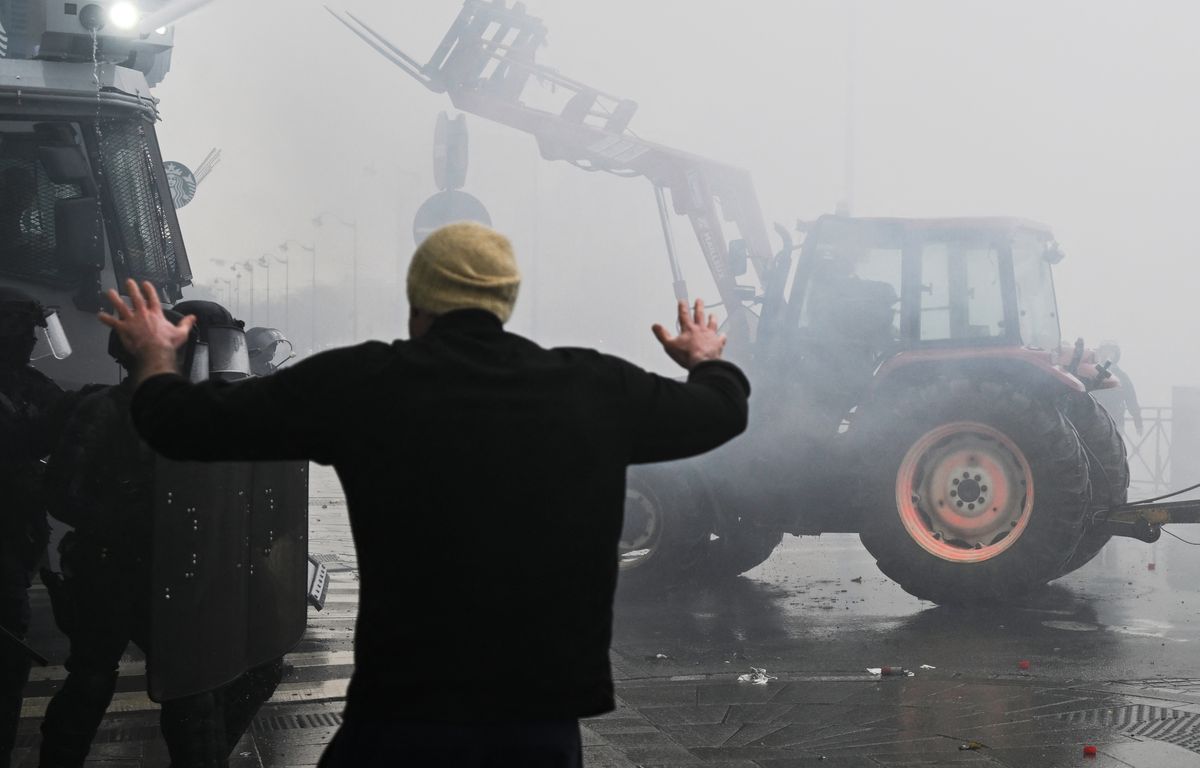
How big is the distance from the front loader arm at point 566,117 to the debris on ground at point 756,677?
13.7ft

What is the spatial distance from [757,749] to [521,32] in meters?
6.88

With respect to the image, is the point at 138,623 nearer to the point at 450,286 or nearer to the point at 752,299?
the point at 450,286

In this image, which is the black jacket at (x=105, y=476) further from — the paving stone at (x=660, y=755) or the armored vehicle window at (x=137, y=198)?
the armored vehicle window at (x=137, y=198)

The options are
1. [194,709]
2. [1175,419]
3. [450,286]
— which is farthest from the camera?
[1175,419]

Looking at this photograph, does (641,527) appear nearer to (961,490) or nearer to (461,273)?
(961,490)

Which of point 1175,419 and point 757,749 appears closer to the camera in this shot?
point 757,749

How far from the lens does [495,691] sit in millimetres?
1865

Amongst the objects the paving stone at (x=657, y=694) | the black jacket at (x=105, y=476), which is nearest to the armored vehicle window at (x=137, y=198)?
the black jacket at (x=105, y=476)

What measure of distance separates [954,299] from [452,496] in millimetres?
6967

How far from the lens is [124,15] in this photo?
20.8 feet

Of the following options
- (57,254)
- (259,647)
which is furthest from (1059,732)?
(57,254)

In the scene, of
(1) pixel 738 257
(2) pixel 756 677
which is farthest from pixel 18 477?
(1) pixel 738 257

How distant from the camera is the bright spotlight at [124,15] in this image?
629 cm

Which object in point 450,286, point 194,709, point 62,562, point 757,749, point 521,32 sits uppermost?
point 521,32
